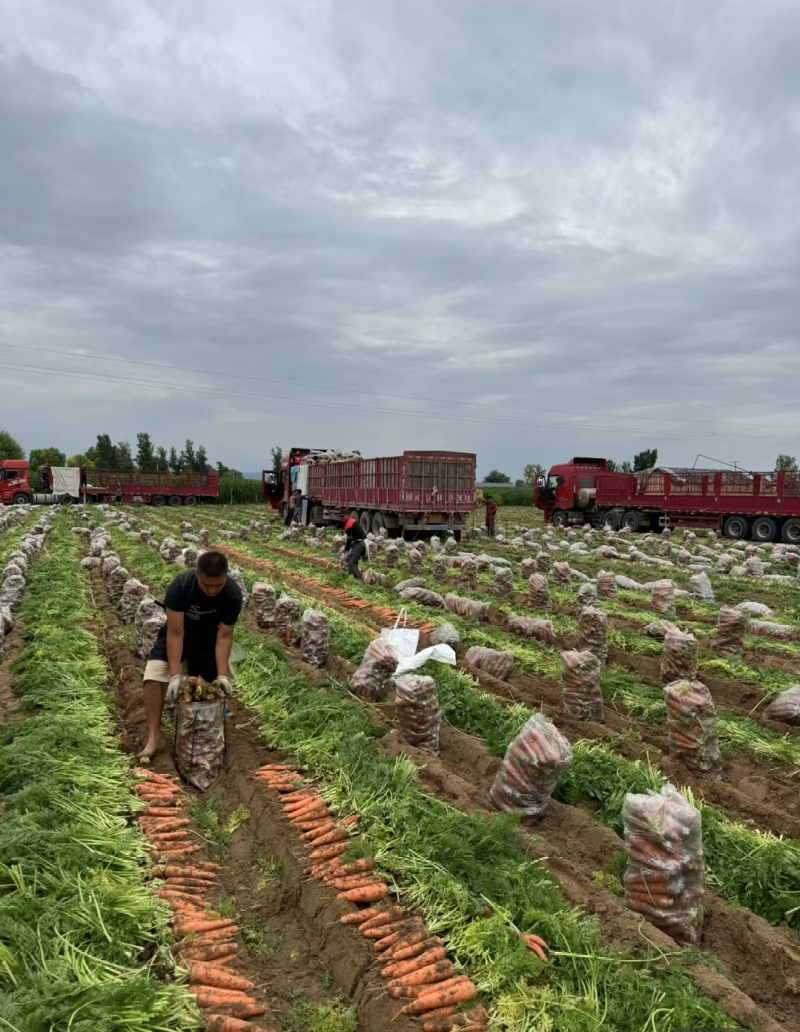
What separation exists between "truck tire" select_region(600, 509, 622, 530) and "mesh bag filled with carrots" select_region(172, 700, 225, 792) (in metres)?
26.9

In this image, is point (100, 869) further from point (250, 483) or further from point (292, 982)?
point (250, 483)

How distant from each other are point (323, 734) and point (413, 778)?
3.71 feet

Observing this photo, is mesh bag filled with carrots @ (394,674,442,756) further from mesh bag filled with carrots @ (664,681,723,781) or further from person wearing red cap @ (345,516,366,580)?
person wearing red cap @ (345,516,366,580)

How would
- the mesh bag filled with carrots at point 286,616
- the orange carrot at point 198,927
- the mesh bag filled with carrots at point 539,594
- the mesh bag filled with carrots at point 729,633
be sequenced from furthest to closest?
1. the mesh bag filled with carrots at point 539,594
2. the mesh bag filled with carrots at point 286,616
3. the mesh bag filled with carrots at point 729,633
4. the orange carrot at point 198,927

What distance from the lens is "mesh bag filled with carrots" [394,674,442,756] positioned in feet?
19.5

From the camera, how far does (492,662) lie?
834cm

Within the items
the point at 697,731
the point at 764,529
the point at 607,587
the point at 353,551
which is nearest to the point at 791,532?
the point at 764,529

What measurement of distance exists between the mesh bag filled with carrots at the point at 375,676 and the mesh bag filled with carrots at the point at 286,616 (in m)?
2.57

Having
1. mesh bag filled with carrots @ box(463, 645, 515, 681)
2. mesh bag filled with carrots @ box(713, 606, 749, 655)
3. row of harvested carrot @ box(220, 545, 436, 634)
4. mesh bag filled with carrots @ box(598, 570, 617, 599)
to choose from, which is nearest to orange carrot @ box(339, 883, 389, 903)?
mesh bag filled with carrots @ box(463, 645, 515, 681)

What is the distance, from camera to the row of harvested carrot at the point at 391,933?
129 inches

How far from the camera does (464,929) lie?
3.68 metres

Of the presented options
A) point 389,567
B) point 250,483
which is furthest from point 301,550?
point 250,483

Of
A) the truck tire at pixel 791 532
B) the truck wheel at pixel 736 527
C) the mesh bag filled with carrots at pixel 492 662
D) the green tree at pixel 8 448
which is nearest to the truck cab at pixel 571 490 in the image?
the truck wheel at pixel 736 527

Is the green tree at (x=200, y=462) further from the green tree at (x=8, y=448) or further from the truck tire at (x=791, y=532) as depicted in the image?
the truck tire at (x=791, y=532)
